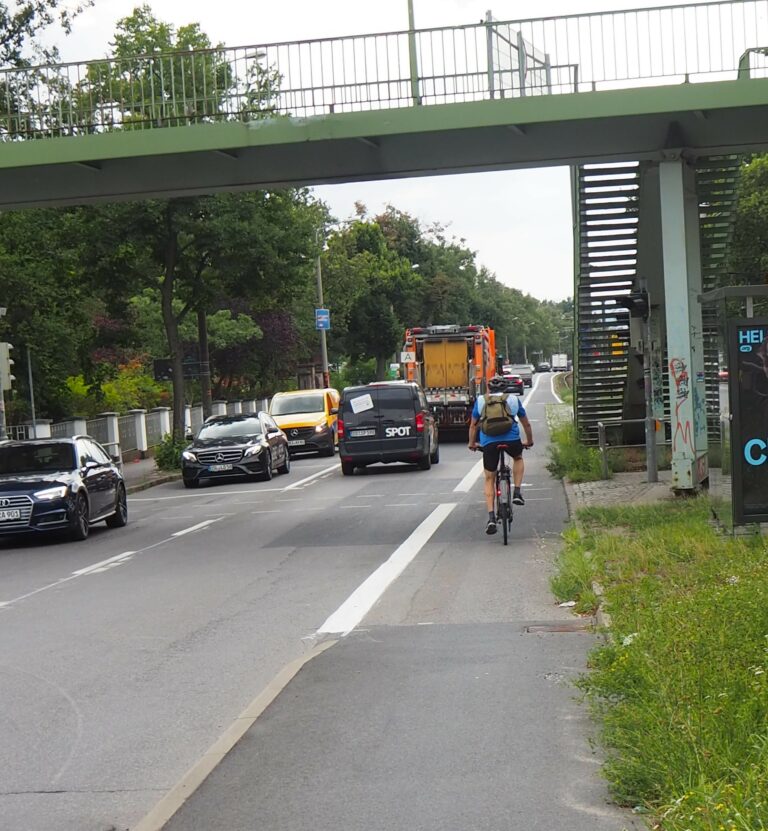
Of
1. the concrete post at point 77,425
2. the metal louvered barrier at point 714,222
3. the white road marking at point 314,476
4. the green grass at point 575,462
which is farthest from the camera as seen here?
the concrete post at point 77,425

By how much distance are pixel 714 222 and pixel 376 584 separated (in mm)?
11771

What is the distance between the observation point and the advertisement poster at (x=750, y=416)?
11.6m

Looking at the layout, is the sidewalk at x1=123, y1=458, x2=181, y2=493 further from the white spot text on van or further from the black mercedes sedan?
the white spot text on van

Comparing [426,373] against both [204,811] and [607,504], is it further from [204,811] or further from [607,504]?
[204,811]

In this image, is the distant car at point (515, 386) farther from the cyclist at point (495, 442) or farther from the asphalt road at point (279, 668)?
the asphalt road at point (279, 668)

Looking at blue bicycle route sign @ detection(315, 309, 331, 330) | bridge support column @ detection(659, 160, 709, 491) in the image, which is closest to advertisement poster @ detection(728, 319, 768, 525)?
bridge support column @ detection(659, 160, 709, 491)

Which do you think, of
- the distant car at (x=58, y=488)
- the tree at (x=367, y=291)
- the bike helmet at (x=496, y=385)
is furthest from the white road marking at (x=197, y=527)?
the tree at (x=367, y=291)

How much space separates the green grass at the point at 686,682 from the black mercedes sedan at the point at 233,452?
57.5 ft

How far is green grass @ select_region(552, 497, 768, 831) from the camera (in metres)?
4.44

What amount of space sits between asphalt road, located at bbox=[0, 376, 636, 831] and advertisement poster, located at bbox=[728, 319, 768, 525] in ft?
6.66

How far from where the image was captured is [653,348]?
20.6m

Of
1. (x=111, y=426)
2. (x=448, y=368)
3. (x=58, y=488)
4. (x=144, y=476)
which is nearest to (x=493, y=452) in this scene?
(x=58, y=488)

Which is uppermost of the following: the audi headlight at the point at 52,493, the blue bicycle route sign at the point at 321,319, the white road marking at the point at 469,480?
the blue bicycle route sign at the point at 321,319

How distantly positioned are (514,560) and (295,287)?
75.1ft
